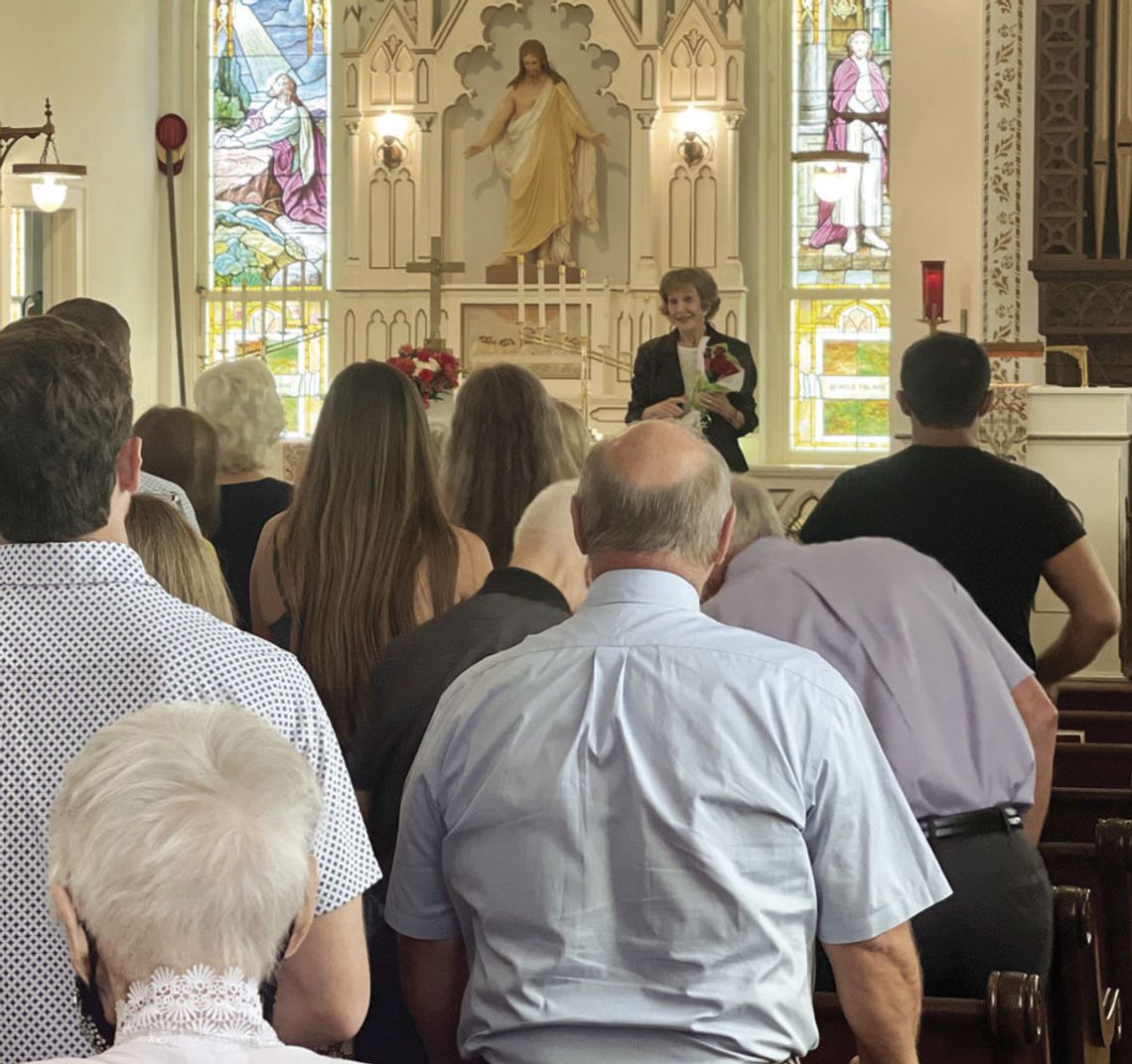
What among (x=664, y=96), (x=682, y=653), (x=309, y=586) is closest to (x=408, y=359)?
(x=309, y=586)

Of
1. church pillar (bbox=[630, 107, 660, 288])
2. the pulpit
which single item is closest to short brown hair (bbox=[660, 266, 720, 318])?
the pulpit

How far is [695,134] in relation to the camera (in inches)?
561

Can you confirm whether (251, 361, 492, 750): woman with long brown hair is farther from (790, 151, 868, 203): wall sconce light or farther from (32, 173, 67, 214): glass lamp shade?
(790, 151, 868, 203): wall sconce light

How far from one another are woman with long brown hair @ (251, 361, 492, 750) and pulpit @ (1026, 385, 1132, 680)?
17.6ft

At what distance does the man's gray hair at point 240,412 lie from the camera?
4523 mm

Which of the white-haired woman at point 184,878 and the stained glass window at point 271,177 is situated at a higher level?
the stained glass window at point 271,177

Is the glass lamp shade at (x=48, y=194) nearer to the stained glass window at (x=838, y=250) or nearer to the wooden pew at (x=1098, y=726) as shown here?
the stained glass window at (x=838, y=250)

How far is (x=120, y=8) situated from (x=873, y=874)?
13253 millimetres

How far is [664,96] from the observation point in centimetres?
1432

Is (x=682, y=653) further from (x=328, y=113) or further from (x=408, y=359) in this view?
(x=328, y=113)

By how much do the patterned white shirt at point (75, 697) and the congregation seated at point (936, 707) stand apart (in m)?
1.24

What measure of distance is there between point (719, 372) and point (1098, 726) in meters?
2.18

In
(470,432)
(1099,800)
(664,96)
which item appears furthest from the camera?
(664,96)

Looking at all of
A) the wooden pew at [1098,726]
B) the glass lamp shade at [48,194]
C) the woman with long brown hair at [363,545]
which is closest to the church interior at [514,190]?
the glass lamp shade at [48,194]
